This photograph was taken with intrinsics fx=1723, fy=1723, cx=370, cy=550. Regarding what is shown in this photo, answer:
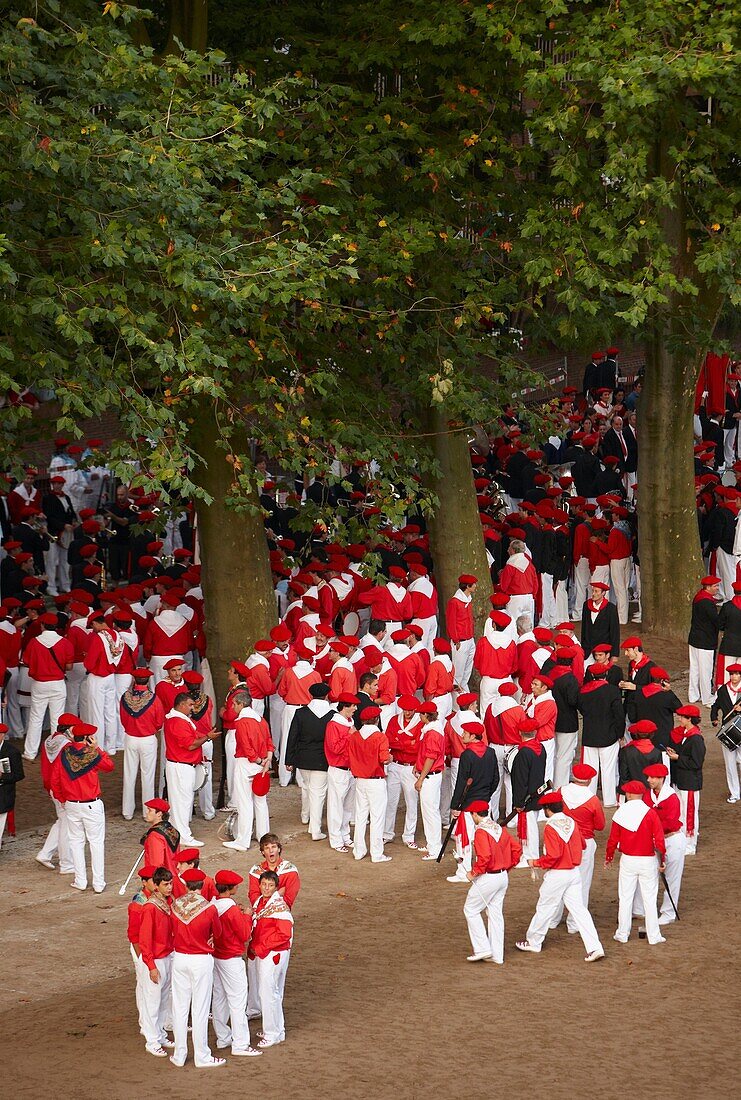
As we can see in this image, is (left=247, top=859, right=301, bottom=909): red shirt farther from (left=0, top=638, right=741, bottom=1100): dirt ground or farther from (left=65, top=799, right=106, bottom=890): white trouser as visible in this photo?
(left=65, top=799, right=106, bottom=890): white trouser

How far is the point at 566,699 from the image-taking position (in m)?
18.6

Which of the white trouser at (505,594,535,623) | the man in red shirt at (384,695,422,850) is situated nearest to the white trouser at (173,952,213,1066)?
the man in red shirt at (384,695,422,850)

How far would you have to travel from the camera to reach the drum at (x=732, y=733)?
18.3 meters

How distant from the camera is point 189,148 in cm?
1648

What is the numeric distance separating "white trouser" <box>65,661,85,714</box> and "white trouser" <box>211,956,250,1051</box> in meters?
8.55

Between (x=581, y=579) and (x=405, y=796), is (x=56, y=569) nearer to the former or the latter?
(x=581, y=579)

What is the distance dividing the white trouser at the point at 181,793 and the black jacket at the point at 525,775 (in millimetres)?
3343

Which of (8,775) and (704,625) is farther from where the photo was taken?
(704,625)

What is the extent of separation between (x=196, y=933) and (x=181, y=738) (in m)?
4.94

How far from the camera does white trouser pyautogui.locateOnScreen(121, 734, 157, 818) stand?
1855 centimetres

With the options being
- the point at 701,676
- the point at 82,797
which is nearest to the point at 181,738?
the point at 82,797

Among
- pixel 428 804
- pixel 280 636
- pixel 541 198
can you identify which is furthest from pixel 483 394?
pixel 428 804

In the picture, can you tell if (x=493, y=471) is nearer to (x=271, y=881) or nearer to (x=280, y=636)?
(x=280, y=636)

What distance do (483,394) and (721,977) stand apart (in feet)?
31.7
